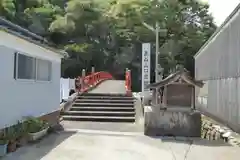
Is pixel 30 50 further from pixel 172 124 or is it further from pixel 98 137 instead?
pixel 172 124

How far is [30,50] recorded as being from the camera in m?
10.1

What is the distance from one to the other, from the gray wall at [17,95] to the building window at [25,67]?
0.18m

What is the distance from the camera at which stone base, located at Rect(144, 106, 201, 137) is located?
416 inches

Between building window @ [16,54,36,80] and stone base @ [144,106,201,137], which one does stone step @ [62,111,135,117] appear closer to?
stone base @ [144,106,201,137]

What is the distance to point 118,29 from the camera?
39438mm

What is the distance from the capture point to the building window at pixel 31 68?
30.6 feet

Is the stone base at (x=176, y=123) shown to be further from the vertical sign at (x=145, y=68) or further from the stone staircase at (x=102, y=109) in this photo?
the vertical sign at (x=145, y=68)

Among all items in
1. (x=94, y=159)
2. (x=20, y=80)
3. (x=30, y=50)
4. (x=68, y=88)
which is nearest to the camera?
(x=94, y=159)

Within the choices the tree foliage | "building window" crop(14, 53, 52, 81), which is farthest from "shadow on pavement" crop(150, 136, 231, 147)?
the tree foliage

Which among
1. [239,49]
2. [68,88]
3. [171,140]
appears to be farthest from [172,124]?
[68,88]

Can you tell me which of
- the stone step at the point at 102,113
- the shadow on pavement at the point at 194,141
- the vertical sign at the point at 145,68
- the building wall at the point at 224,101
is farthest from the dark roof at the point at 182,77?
the vertical sign at the point at 145,68

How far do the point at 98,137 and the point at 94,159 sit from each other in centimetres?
273

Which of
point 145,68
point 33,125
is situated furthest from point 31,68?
point 145,68

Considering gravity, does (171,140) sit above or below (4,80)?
below
